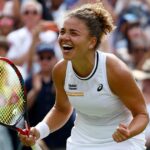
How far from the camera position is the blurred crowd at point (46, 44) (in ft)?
25.3

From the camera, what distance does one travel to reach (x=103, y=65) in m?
5.11

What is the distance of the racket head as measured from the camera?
5.16 meters

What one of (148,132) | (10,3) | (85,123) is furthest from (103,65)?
(10,3)

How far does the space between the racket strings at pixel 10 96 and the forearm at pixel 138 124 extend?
83cm

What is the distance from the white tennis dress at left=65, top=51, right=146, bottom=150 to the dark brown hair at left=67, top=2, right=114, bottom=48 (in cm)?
16

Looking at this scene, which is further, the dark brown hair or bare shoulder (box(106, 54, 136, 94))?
the dark brown hair

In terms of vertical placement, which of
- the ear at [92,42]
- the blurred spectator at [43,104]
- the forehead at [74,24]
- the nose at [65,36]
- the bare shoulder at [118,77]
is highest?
the forehead at [74,24]

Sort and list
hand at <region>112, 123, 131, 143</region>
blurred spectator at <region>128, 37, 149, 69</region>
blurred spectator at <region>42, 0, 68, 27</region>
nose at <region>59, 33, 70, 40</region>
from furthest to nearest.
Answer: blurred spectator at <region>42, 0, 68, 27</region>
blurred spectator at <region>128, 37, 149, 69</region>
nose at <region>59, 33, 70, 40</region>
hand at <region>112, 123, 131, 143</region>

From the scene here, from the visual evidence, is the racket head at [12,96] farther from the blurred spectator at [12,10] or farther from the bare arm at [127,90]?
the blurred spectator at [12,10]

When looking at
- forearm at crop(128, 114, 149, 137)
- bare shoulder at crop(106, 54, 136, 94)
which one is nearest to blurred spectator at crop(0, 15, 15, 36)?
bare shoulder at crop(106, 54, 136, 94)

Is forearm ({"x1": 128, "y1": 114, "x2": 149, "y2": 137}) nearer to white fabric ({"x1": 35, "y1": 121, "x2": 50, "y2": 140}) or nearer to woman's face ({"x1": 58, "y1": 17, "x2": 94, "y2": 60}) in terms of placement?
woman's face ({"x1": 58, "y1": 17, "x2": 94, "y2": 60})

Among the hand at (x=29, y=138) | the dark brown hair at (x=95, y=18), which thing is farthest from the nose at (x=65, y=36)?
the hand at (x=29, y=138)

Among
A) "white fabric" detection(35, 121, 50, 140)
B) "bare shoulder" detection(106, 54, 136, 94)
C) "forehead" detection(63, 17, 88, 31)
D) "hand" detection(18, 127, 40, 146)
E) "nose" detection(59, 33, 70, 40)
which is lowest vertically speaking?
"white fabric" detection(35, 121, 50, 140)

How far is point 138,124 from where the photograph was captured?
4914 millimetres
